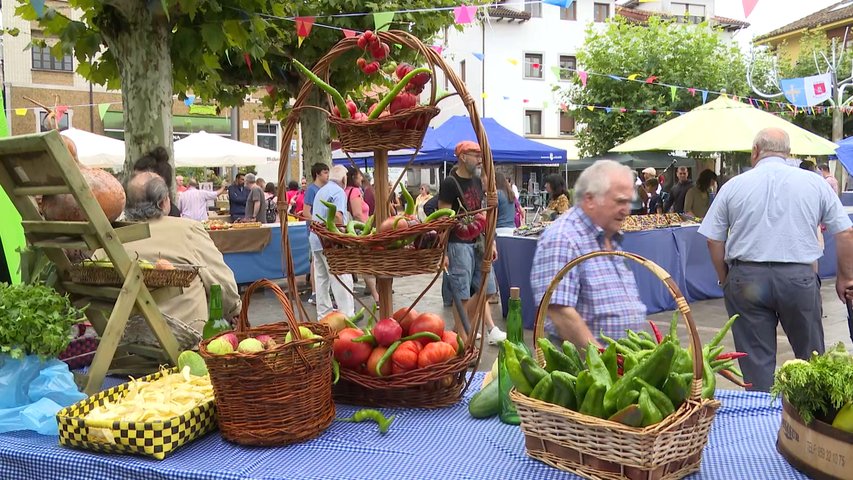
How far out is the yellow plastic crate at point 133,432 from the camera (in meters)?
1.80

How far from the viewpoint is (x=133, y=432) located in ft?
5.93

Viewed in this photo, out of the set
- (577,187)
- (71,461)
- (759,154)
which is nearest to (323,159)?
(759,154)

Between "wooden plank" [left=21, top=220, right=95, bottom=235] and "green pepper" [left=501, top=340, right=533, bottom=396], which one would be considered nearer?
"green pepper" [left=501, top=340, right=533, bottom=396]

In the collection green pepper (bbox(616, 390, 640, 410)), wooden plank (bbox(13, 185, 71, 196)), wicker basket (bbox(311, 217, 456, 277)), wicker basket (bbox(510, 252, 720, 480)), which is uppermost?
wooden plank (bbox(13, 185, 71, 196))

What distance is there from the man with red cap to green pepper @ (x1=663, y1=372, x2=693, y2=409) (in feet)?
13.3

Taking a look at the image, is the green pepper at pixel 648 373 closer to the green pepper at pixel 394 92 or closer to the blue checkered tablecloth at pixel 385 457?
the blue checkered tablecloth at pixel 385 457

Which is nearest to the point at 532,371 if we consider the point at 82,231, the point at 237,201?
the point at 82,231

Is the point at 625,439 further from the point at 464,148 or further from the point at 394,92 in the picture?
the point at 464,148

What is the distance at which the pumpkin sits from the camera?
7.64 feet

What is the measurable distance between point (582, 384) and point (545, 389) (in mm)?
94

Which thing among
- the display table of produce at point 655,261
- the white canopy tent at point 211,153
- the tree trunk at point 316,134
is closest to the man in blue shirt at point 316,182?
the display table of produce at point 655,261

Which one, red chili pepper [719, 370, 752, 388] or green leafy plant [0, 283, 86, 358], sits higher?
green leafy plant [0, 283, 86, 358]

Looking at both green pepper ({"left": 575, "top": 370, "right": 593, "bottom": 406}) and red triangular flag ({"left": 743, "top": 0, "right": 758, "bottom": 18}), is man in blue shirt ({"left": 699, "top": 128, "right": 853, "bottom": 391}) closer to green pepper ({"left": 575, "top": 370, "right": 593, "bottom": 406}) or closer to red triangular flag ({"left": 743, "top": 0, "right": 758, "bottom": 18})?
green pepper ({"left": 575, "top": 370, "right": 593, "bottom": 406})

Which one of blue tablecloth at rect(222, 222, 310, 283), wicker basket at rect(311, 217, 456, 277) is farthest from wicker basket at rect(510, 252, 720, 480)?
blue tablecloth at rect(222, 222, 310, 283)
